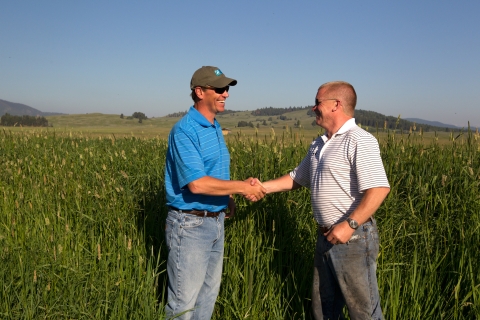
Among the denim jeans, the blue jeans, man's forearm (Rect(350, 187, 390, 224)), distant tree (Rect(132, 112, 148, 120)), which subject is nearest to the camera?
man's forearm (Rect(350, 187, 390, 224))

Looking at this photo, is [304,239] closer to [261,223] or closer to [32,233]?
[261,223]

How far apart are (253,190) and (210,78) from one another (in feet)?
→ 3.00

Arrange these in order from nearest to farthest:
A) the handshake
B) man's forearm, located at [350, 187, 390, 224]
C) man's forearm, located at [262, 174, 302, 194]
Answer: man's forearm, located at [350, 187, 390, 224], the handshake, man's forearm, located at [262, 174, 302, 194]

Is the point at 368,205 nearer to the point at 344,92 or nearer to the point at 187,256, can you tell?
the point at 344,92

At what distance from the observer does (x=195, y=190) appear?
2771mm

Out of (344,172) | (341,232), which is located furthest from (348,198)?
(341,232)

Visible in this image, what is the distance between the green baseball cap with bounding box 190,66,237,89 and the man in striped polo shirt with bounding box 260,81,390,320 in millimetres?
677

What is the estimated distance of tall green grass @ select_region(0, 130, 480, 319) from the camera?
3.16 meters

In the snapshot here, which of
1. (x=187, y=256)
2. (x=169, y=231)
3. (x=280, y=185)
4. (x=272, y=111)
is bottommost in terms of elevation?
(x=187, y=256)

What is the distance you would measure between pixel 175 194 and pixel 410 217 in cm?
241

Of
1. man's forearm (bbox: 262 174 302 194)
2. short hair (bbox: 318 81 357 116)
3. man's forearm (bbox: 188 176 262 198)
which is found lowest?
man's forearm (bbox: 262 174 302 194)

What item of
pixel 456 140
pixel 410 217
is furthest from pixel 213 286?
pixel 456 140

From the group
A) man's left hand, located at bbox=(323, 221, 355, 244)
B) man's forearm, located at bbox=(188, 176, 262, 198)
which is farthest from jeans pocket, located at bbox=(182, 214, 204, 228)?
man's left hand, located at bbox=(323, 221, 355, 244)

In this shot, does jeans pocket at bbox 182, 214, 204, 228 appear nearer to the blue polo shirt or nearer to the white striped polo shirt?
the blue polo shirt
